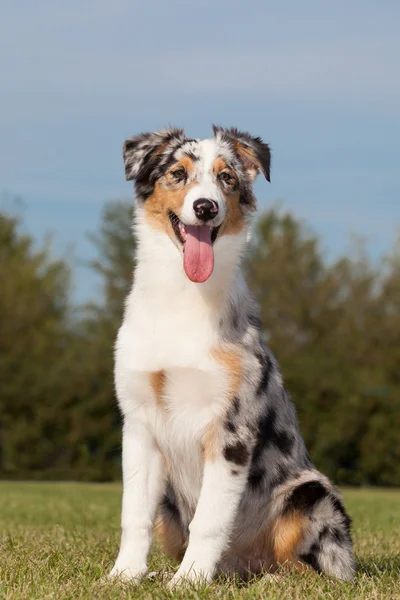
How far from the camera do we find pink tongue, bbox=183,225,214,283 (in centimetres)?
585

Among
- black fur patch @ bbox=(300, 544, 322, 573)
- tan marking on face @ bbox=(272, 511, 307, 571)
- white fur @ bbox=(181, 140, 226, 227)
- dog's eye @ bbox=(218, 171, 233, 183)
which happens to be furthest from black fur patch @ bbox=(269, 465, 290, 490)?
dog's eye @ bbox=(218, 171, 233, 183)

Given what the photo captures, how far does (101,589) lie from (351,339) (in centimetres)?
2304

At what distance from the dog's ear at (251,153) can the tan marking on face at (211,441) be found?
1744mm

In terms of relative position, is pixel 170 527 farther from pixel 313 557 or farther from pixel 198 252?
pixel 198 252

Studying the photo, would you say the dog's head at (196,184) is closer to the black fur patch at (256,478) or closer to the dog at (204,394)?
the dog at (204,394)

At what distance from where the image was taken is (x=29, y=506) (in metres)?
13.2

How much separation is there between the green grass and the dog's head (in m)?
1.94

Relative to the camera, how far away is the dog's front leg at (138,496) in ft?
19.1

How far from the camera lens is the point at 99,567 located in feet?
20.2

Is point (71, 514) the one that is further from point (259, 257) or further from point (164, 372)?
point (259, 257)

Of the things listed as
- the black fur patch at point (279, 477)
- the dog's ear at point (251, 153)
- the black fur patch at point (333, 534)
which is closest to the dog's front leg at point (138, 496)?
the black fur patch at point (279, 477)

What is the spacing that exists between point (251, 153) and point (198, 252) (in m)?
0.91

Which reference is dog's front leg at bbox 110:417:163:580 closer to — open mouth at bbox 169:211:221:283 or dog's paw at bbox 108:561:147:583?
dog's paw at bbox 108:561:147:583

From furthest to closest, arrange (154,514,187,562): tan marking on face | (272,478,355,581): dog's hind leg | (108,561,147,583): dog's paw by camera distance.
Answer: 1. (154,514,187,562): tan marking on face
2. (272,478,355,581): dog's hind leg
3. (108,561,147,583): dog's paw
